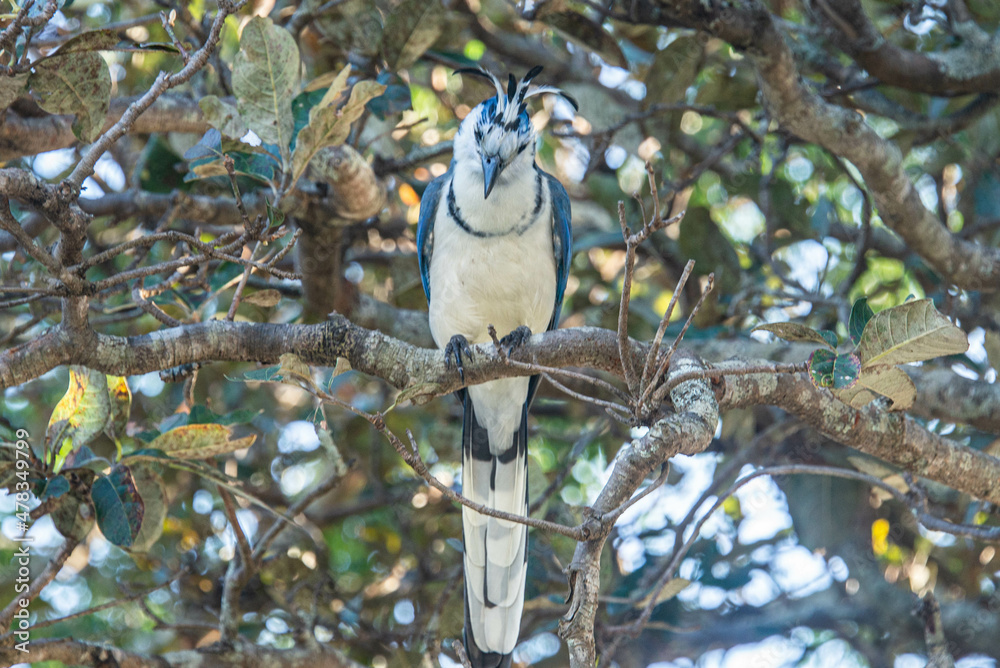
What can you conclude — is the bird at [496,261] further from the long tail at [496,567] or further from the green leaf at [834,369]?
the green leaf at [834,369]

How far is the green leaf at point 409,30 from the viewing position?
3182 mm

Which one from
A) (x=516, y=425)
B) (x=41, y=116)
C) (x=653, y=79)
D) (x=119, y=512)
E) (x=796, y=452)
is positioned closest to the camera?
(x=119, y=512)

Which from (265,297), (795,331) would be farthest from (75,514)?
(795,331)

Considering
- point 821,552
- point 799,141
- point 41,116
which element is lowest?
point 821,552

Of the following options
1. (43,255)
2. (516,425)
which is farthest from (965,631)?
(43,255)

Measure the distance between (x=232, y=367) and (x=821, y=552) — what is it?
2.93 metres

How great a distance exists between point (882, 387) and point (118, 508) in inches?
78.8

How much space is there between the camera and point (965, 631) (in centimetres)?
368

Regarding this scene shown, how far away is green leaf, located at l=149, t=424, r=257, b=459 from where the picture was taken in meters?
2.34

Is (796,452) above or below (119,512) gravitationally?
below

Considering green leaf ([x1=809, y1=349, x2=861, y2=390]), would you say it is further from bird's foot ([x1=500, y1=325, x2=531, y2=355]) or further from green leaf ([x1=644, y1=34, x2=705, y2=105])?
green leaf ([x1=644, y1=34, x2=705, y2=105])

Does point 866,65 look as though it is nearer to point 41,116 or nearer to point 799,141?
point 799,141

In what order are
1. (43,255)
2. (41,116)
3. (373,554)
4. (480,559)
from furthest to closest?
1. (373,554)
2. (41,116)
3. (480,559)
4. (43,255)

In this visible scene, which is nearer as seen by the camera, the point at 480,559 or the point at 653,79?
the point at 480,559
